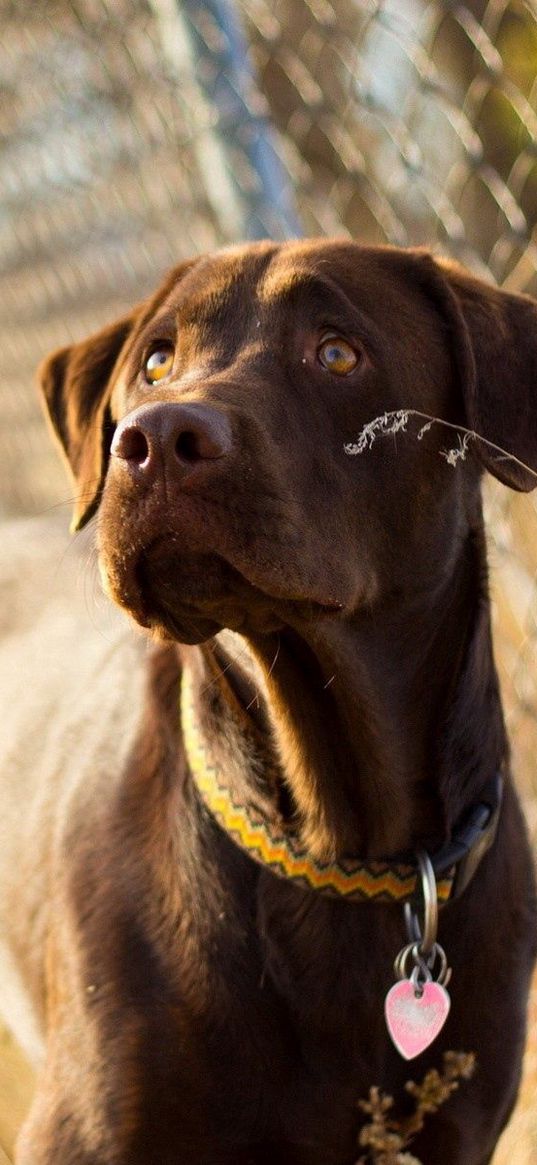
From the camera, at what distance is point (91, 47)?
5094 mm

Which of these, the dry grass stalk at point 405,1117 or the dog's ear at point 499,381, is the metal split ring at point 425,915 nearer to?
the dry grass stalk at point 405,1117

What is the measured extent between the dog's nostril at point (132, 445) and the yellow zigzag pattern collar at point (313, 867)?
29.6 inches

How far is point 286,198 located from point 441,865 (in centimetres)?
225

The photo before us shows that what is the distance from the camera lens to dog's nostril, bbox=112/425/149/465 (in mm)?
1783

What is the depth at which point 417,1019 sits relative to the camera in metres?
2.24

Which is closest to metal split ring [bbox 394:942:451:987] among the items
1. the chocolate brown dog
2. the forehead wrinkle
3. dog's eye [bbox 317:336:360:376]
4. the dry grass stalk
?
the chocolate brown dog

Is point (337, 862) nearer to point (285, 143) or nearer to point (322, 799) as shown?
point (322, 799)

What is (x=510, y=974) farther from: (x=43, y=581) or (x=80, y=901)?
(x=43, y=581)

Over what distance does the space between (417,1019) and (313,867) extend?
0.28 metres

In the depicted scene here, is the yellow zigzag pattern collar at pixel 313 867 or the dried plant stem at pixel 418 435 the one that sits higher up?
the dried plant stem at pixel 418 435

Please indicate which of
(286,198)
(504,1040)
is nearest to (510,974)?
(504,1040)

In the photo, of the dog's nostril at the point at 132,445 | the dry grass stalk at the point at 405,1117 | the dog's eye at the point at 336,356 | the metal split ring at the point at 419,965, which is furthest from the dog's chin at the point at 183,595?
the dry grass stalk at the point at 405,1117

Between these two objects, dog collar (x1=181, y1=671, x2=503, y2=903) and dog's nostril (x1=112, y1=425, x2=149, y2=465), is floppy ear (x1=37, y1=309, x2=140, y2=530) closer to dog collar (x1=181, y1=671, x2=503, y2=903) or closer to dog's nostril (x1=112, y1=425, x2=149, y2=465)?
dog collar (x1=181, y1=671, x2=503, y2=903)

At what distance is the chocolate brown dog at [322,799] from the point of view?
2199mm
